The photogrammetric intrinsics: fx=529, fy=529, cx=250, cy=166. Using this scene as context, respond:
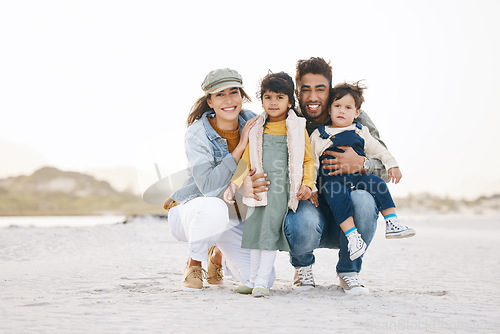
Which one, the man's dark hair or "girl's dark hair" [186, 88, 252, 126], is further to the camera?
"girl's dark hair" [186, 88, 252, 126]

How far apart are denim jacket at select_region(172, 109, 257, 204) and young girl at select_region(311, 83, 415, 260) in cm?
68

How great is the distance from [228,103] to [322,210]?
1102 mm

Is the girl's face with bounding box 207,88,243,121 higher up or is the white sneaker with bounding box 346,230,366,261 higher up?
the girl's face with bounding box 207,88,243,121

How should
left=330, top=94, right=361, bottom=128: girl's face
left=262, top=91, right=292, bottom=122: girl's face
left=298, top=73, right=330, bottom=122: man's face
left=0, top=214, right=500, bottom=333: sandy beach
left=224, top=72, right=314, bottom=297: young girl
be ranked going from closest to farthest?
left=0, top=214, right=500, bottom=333: sandy beach → left=224, top=72, right=314, bottom=297: young girl → left=262, top=91, right=292, bottom=122: girl's face → left=330, top=94, right=361, bottom=128: girl's face → left=298, top=73, right=330, bottom=122: man's face

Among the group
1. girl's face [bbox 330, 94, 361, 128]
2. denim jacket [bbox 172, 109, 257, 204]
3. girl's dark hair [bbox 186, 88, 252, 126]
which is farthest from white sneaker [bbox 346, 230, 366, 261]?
girl's dark hair [bbox 186, 88, 252, 126]

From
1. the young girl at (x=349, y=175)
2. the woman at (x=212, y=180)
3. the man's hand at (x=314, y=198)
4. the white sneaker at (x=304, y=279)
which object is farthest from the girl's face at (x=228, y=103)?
the white sneaker at (x=304, y=279)

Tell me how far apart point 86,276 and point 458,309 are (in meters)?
3.08

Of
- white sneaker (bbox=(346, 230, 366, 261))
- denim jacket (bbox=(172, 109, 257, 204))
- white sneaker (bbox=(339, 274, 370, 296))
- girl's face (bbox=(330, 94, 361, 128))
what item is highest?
girl's face (bbox=(330, 94, 361, 128))

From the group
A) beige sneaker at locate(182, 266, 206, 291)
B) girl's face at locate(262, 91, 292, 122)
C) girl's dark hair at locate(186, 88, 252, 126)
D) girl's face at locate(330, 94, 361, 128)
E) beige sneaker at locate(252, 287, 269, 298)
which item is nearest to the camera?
beige sneaker at locate(252, 287, 269, 298)

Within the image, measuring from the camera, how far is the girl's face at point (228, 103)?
162 inches

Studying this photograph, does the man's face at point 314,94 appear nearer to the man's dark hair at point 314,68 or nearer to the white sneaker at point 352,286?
the man's dark hair at point 314,68

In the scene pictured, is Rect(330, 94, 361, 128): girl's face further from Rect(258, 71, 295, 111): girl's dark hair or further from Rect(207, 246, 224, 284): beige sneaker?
Rect(207, 246, 224, 284): beige sneaker

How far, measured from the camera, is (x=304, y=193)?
3730 mm

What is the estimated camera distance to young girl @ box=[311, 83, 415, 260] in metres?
3.81
